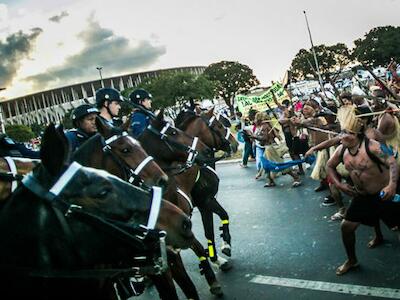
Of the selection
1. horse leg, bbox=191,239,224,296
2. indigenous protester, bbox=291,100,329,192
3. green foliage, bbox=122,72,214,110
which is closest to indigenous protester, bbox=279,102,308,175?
indigenous protester, bbox=291,100,329,192

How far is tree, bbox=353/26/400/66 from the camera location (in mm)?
65000

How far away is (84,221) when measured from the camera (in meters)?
2.16

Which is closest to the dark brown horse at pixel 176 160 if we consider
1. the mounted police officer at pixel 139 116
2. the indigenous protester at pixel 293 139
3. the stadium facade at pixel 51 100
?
the mounted police officer at pixel 139 116

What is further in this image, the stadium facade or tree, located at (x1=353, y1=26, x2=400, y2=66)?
the stadium facade

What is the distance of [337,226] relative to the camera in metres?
6.84

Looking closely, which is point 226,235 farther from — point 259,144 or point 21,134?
point 21,134

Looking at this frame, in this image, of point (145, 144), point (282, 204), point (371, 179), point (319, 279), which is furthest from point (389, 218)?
point (282, 204)

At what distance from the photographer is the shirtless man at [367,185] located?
16.0 feet

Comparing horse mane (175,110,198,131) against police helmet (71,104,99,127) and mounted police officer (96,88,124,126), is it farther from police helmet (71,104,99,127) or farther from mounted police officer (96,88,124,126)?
police helmet (71,104,99,127)

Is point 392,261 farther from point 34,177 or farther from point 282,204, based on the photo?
point 34,177

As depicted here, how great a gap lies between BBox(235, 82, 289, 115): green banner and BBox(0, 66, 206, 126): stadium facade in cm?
9540

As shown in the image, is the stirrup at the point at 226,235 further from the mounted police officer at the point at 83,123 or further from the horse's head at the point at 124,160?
the mounted police officer at the point at 83,123

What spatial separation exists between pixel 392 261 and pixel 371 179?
3.73ft

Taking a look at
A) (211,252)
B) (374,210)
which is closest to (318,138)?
(374,210)
